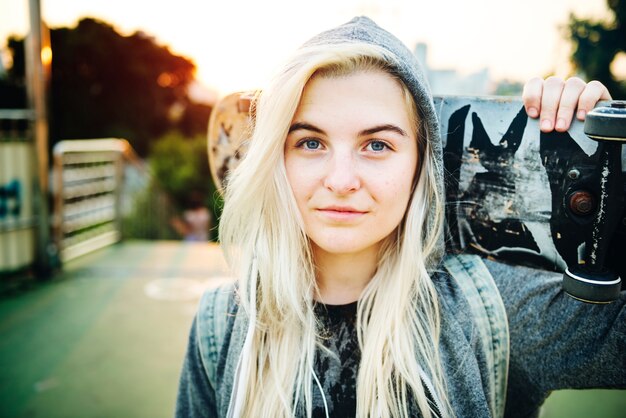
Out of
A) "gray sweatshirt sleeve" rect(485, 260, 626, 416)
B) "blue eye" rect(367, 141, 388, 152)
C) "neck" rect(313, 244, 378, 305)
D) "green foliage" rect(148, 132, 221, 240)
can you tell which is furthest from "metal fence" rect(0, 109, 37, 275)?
"green foliage" rect(148, 132, 221, 240)

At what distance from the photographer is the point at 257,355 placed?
1.31m

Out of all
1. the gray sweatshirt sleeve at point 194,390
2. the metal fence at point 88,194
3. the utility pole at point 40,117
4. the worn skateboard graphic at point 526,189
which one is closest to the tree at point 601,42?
the metal fence at point 88,194

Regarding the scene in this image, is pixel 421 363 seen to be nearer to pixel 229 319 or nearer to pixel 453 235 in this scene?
pixel 453 235

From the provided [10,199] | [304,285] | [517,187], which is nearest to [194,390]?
[304,285]

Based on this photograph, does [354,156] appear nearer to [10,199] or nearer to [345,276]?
[345,276]

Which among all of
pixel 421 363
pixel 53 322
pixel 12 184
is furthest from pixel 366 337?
pixel 12 184

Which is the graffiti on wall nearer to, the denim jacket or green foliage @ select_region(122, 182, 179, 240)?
green foliage @ select_region(122, 182, 179, 240)

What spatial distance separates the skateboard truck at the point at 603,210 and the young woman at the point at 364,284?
0.16 m

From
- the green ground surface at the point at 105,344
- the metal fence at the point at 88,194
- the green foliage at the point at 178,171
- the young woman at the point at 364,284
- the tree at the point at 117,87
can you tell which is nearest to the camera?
the young woman at the point at 364,284

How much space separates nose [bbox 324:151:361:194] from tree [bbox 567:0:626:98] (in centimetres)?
928

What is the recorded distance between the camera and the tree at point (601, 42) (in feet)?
28.3

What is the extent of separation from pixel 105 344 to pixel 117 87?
2101 cm

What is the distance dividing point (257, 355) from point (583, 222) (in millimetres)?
892

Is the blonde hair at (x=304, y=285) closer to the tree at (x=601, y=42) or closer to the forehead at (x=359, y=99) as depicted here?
the forehead at (x=359, y=99)
